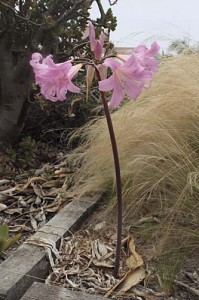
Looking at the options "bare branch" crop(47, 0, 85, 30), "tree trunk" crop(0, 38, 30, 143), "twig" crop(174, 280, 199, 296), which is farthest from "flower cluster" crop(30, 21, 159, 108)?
"tree trunk" crop(0, 38, 30, 143)

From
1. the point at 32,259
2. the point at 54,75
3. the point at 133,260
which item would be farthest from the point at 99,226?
the point at 54,75

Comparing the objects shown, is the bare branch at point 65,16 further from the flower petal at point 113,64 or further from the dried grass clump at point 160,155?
the flower petal at point 113,64

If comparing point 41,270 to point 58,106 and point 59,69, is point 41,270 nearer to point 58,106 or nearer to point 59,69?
point 59,69

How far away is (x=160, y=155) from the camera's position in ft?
6.56

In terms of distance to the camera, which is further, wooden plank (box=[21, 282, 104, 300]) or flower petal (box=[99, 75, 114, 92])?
wooden plank (box=[21, 282, 104, 300])

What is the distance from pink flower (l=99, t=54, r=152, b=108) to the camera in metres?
1.17

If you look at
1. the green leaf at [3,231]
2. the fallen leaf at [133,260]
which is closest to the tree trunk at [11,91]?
the green leaf at [3,231]

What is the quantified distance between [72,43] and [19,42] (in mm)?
364

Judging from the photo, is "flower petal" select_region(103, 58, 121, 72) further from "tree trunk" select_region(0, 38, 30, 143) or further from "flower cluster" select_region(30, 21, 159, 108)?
"tree trunk" select_region(0, 38, 30, 143)

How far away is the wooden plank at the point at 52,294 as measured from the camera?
136 centimetres

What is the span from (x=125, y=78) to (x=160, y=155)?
0.85 m

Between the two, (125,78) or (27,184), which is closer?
(125,78)

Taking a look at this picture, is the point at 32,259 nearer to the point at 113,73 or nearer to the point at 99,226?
the point at 99,226

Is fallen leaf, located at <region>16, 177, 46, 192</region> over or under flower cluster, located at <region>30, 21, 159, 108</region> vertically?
under
